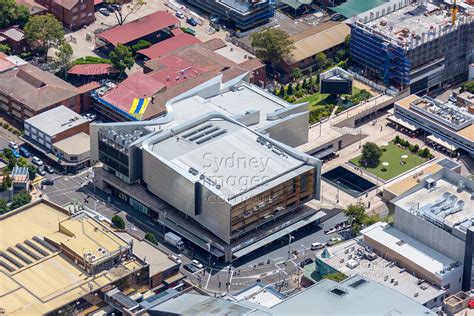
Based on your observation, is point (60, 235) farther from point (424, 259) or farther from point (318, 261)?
point (424, 259)

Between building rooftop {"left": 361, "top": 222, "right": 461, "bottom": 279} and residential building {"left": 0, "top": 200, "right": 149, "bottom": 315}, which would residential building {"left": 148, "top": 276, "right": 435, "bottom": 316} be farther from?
building rooftop {"left": 361, "top": 222, "right": 461, "bottom": 279}

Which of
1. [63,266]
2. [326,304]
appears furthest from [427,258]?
[63,266]

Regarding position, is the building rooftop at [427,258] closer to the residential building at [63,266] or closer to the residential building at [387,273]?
the residential building at [387,273]

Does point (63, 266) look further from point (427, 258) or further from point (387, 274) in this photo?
point (427, 258)

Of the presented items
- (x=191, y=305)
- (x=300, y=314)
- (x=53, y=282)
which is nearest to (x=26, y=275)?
(x=53, y=282)

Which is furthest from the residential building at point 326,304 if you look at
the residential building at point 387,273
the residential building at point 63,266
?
the residential building at point 387,273
